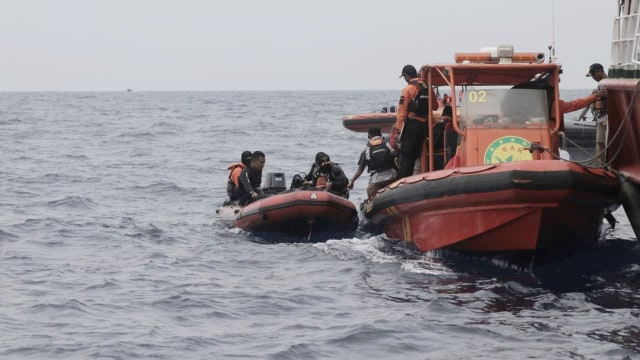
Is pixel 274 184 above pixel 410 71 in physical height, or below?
below

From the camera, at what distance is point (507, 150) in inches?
492

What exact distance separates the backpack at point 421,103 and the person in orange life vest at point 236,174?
302cm

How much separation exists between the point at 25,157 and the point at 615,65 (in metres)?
21.4

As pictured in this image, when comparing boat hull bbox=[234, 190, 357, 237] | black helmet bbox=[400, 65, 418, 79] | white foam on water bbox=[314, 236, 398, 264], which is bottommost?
white foam on water bbox=[314, 236, 398, 264]

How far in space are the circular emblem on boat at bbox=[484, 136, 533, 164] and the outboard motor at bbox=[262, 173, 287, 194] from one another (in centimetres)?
465

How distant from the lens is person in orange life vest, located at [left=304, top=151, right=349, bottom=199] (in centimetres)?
1552

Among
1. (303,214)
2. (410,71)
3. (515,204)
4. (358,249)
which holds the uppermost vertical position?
(410,71)

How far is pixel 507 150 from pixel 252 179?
185 inches

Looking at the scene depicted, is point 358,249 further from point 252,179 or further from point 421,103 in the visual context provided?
point 252,179

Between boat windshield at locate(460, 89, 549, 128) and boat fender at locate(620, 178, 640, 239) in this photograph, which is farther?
boat windshield at locate(460, 89, 549, 128)

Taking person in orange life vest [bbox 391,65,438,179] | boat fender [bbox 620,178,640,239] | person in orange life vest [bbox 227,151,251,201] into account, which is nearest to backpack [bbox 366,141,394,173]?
person in orange life vest [bbox 391,65,438,179]

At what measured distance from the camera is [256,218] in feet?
50.1

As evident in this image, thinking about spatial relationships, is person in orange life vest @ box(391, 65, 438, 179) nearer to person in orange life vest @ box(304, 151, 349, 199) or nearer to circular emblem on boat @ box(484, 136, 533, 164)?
circular emblem on boat @ box(484, 136, 533, 164)

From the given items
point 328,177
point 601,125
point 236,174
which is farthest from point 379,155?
point 601,125
